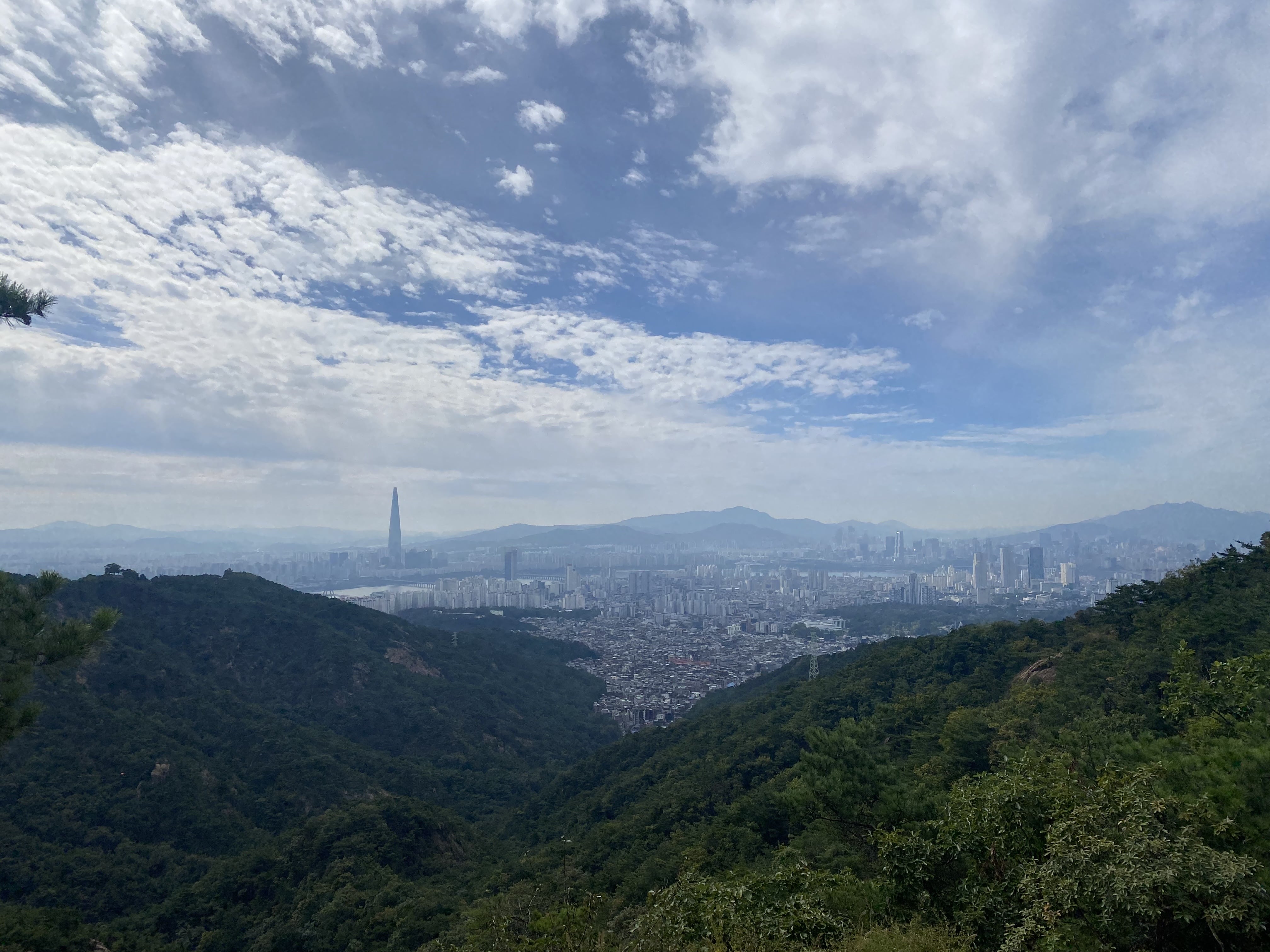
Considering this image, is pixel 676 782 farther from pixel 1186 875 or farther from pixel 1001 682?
pixel 1186 875

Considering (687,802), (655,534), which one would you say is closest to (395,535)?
(655,534)

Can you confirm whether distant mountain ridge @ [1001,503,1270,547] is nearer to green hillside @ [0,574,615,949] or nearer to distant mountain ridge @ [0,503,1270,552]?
distant mountain ridge @ [0,503,1270,552]

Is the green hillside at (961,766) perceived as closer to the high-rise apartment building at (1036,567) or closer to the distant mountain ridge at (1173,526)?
the high-rise apartment building at (1036,567)

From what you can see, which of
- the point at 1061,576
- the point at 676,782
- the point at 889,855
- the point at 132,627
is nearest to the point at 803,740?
the point at 676,782

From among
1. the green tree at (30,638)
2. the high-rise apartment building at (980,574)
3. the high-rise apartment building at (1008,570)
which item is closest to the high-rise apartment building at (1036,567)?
the high-rise apartment building at (1008,570)

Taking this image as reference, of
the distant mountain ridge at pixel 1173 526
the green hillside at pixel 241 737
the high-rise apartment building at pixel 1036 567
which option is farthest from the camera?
the distant mountain ridge at pixel 1173 526

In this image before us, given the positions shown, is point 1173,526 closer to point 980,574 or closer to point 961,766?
point 980,574

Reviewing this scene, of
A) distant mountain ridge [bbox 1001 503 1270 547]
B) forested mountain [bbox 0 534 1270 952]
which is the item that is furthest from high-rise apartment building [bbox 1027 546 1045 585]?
forested mountain [bbox 0 534 1270 952]
